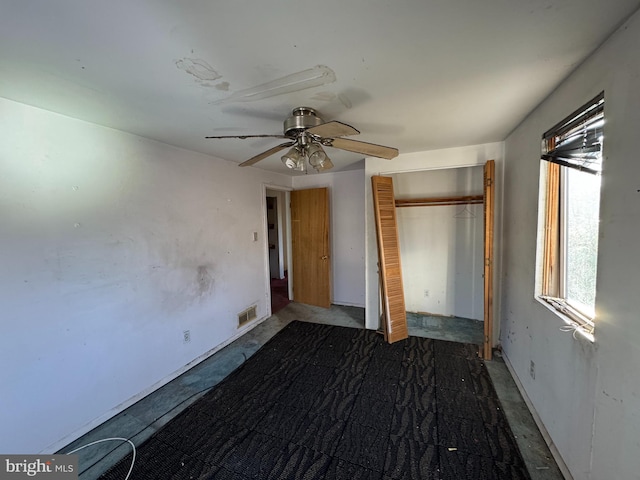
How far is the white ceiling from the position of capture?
0.91 m

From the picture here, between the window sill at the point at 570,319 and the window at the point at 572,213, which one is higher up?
the window at the point at 572,213

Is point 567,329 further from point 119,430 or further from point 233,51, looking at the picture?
point 119,430

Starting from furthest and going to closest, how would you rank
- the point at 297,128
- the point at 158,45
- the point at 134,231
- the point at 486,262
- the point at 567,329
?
the point at 486,262
the point at 134,231
the point at 297,128
the point at 567,329
the point at 158,45

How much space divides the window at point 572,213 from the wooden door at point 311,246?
283 cm

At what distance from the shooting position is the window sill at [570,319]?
1326 millimetres

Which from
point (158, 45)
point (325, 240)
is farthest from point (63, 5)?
point (325, 240)

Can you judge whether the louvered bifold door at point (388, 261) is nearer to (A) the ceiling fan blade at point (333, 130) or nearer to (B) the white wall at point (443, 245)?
(B) the white wall at point (443, 245)

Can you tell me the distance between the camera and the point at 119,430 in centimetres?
191

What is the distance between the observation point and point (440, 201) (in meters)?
3.55

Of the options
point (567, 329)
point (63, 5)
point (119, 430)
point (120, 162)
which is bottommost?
point (119, 430)

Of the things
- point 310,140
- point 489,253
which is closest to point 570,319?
point 489,253

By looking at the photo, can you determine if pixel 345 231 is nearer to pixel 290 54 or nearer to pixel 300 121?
pixel 300 121

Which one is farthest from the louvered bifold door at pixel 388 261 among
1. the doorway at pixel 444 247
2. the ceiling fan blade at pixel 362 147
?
the ceiling fan blade at pixel 362 147

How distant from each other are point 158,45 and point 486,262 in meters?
3.04
